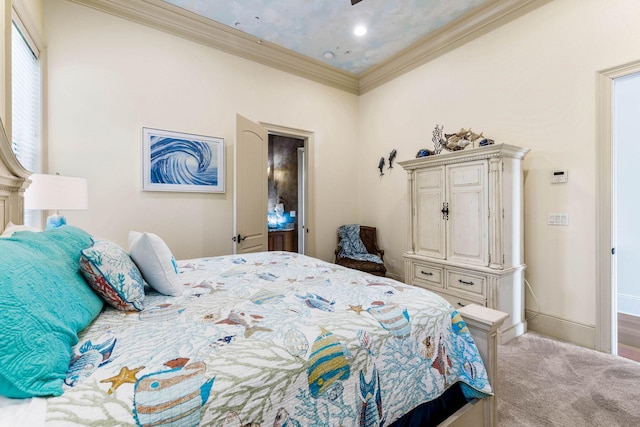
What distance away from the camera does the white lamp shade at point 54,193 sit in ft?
6.08

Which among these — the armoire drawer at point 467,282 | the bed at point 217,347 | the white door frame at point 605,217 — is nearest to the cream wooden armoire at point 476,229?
the armoire drawer at point 467,282

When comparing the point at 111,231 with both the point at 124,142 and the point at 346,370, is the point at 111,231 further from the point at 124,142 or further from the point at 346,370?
the point at 346,370

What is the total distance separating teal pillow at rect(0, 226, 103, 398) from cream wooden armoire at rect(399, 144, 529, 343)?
9.06ft

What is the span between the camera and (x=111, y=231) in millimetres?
2727

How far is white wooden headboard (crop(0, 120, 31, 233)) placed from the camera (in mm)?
1463

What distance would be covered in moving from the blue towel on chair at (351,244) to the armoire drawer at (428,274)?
820 millimetres

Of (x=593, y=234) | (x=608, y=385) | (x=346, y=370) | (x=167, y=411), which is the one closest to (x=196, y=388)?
(x=167, y=411)

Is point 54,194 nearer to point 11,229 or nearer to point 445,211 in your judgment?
point 11,229

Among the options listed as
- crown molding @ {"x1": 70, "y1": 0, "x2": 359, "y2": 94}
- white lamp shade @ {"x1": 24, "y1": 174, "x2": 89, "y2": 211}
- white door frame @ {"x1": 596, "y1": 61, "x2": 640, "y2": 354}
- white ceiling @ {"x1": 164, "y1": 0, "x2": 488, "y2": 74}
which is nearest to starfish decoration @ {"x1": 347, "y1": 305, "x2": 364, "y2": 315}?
white lamp shade @ {"x1": 24, "y1": 174, "x2": 89, "y2": 211}

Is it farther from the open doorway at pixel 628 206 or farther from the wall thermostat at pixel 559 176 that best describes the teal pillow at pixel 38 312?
the open doorway at pixel 628 206

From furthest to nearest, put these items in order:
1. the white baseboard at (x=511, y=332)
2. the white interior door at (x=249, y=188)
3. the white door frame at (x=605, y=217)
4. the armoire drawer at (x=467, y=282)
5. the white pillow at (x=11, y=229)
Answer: the white interior door at (x=249, y=188) → the armoire drawer at (x=467, y=282) → the white baseboard at (x=511, y=332) → the white door frame at (x=605, y=217) → the white pillow at (x=11, y=229)

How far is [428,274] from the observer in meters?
3.03

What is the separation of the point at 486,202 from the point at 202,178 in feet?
9.59

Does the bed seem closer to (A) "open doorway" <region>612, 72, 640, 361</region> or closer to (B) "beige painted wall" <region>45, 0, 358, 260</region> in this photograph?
(B) "beige painted wall" <region>45, 0, 358, 260</region>
